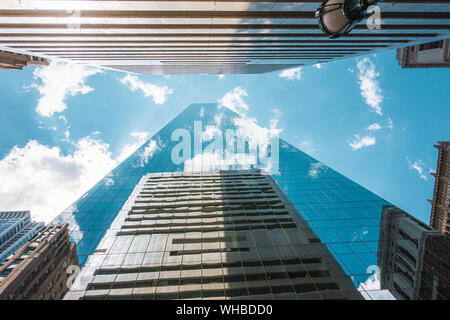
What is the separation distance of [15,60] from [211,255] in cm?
4578

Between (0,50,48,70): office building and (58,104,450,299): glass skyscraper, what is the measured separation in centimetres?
A: 2396

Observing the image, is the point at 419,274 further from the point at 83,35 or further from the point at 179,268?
the point at 83,35

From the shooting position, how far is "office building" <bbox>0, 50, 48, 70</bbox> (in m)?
32.5

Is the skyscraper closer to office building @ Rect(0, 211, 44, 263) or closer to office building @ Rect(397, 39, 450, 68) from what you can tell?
office building @ Rect(397, 39, 450, 68)

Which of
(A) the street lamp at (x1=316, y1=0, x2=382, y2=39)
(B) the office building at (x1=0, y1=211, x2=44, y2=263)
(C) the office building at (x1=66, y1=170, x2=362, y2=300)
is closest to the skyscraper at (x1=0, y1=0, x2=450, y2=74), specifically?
(A) the street lamp at (x1=316, y1=0, x2=382, y2=39)

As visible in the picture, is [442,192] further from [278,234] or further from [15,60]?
[15,60]

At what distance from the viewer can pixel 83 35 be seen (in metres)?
17.1

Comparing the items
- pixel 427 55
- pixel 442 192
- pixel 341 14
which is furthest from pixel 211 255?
pixel 442 192

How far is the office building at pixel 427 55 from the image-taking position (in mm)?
26344
